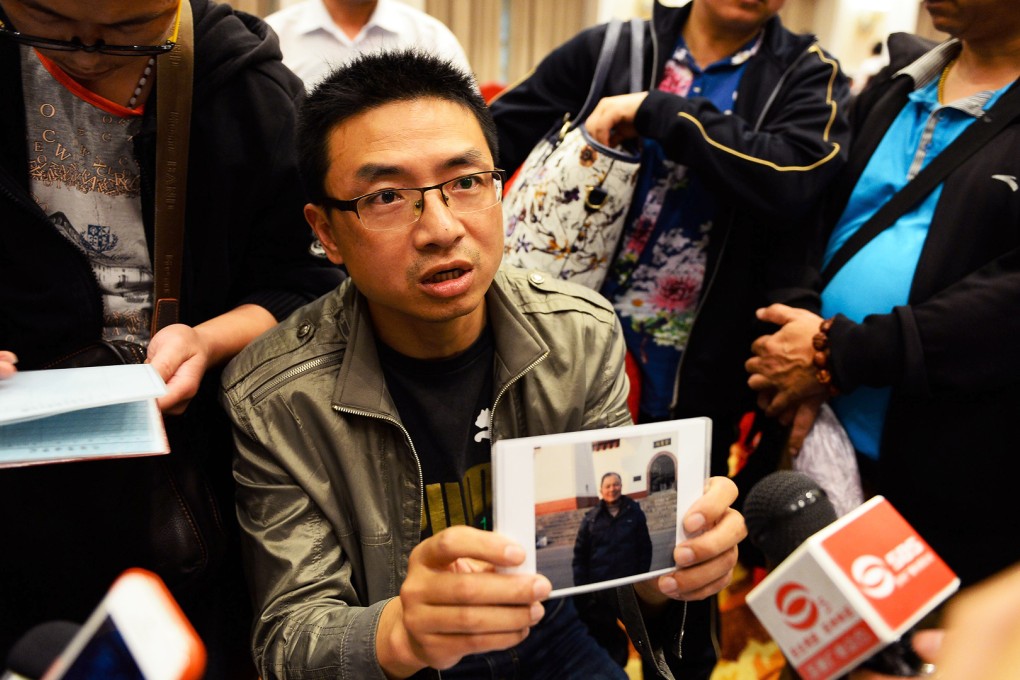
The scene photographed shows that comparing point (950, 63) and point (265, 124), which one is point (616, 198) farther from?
point (950, 63)

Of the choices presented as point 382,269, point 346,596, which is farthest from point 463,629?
point 382,269

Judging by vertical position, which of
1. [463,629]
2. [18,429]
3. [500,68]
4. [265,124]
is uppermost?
[265,124]

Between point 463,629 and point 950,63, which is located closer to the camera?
point 463,629

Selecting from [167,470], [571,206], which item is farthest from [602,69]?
[167,470]

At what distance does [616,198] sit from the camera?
1679 mm

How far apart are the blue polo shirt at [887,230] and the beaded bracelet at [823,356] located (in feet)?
0.35

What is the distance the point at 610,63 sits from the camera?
1875 mm

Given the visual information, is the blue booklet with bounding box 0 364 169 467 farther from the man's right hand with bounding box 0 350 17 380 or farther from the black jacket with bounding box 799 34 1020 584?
the black jacket with bounding box 799 34 1020 584

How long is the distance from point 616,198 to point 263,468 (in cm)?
97

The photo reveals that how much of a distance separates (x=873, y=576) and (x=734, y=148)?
109cm

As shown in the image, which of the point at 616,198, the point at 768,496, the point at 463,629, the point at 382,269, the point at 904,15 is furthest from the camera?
the point at 904,15

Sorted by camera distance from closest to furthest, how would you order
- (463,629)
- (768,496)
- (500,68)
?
(463,629) < (768,496) < (500,68)

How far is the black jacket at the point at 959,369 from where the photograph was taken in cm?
151

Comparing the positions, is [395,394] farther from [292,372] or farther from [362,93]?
[362,93]
